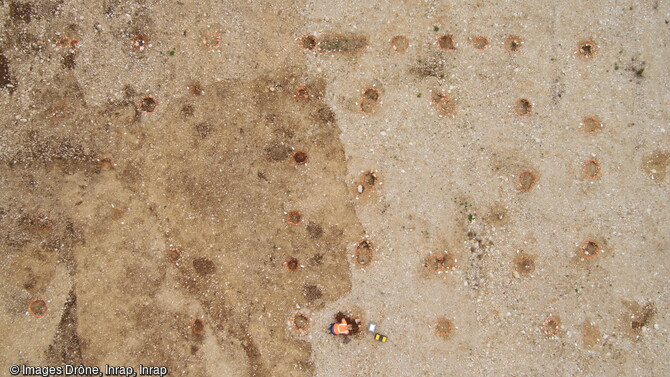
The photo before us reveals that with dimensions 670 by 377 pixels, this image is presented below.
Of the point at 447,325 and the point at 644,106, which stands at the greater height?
the point at 644,106

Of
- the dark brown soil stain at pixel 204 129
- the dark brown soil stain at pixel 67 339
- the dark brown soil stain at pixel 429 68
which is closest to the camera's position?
the dark brown soil stain at pixel 67 339

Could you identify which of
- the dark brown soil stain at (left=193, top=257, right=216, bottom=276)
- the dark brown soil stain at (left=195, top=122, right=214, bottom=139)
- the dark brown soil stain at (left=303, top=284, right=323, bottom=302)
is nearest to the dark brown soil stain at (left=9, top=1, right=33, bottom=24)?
the dark brown soil stain at (left=195, top=122, right=214, bottom=139)

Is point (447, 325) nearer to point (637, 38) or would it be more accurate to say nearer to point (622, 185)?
point (622, 185)

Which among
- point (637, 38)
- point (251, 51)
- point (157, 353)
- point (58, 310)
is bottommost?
point (157, 353)

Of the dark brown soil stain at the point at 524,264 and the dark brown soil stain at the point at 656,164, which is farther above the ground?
the dark brown soil stain at the point at 656,164

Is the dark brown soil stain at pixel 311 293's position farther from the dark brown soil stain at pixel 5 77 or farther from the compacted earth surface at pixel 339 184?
the dark brown soil stain at pixel 5 77

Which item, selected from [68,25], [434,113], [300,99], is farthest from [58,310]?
[434,113]

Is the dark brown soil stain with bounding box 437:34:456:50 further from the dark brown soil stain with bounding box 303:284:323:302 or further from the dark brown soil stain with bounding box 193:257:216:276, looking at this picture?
Answer: the dark brown soil stain with bounding box 193:257:216:276

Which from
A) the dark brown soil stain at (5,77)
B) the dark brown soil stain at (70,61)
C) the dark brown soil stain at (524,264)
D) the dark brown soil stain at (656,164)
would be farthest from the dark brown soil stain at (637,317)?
the dark brown soil stain at (5,77)
